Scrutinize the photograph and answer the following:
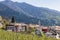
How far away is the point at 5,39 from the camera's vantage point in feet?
8.72

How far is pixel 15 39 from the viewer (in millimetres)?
2646

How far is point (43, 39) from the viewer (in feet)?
8.47

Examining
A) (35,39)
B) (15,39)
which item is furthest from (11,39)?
(35,39)

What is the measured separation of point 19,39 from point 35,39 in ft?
0.58

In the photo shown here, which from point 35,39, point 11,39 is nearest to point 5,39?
point 11,39

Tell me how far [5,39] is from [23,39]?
19cm

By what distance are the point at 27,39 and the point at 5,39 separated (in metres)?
0.23

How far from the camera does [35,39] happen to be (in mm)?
2609

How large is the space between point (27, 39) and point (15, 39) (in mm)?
137

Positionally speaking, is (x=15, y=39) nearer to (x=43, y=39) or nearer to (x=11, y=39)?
(x=11, y=39)

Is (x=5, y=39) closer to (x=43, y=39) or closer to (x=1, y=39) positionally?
(x=1, y=39)

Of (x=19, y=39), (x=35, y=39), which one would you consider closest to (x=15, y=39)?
(x=19, y=39)

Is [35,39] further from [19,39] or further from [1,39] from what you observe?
[1,39]

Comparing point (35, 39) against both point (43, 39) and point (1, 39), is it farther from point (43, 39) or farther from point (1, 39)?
point (1, 39)
